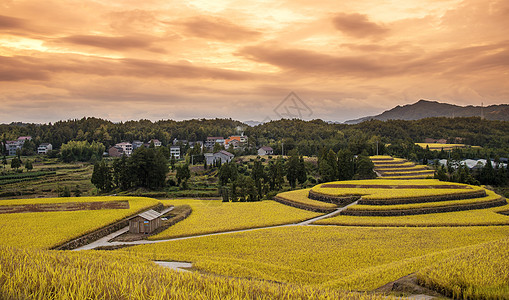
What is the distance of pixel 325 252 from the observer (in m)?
17.0

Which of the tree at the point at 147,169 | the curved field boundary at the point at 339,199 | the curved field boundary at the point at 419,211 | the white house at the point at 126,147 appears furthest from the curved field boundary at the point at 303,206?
the white house at the point at 126,147

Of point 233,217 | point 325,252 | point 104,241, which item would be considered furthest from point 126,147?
point 325,252

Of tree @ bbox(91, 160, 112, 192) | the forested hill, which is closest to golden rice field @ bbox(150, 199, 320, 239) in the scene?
tree @ bbox(91, 160, 112, 192)

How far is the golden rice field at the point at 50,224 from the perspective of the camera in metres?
18.5

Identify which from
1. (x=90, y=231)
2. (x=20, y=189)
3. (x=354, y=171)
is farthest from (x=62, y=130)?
(x=90, y=231)

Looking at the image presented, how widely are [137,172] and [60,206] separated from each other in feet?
67.2

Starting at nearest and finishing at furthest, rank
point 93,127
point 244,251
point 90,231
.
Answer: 1. point 244,251
2. point 90,231
3. point 93,127

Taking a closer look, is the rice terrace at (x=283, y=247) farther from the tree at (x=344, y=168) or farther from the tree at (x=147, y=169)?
the tree at (x=147, y=169)

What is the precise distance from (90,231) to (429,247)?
1876 centimetres

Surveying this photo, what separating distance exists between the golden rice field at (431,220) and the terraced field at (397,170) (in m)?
20.7

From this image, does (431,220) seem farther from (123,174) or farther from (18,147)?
(18,147)

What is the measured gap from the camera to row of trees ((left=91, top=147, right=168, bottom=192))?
48969 mm

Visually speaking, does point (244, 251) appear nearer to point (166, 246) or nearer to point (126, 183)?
point (166, 246)

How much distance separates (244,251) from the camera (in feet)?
57.4
